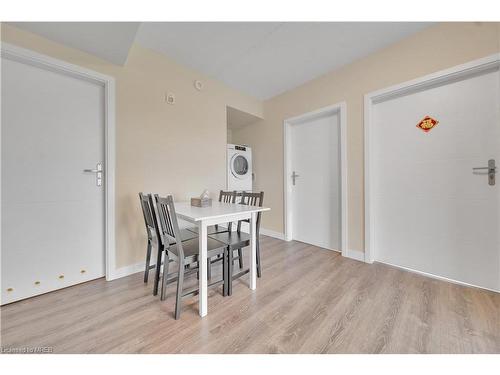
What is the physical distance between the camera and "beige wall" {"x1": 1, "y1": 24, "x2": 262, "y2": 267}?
1.83 metres

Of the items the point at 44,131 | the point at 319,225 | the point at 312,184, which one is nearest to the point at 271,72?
the point at 312,184

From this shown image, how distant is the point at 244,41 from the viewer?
6.30ft

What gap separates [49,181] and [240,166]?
221cm

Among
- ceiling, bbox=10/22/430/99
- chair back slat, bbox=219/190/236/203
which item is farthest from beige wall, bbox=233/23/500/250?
chair back slat, bbox=219/190/236/203

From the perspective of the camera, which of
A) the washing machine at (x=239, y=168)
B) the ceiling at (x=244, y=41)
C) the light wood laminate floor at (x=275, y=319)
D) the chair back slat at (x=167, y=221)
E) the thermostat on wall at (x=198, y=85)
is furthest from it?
the washing machine at (x=239, y=168)

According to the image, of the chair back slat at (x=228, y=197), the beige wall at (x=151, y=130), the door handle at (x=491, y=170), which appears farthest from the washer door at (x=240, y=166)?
the door handle at (x=491, y=170)

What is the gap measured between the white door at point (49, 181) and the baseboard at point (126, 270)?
0.49 feet

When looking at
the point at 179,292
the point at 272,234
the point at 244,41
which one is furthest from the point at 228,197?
the point at 244,41

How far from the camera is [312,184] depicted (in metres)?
2.77

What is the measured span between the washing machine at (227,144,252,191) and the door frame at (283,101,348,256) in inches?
24.9

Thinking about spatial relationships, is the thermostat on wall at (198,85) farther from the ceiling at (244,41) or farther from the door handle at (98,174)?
the door handle at (98,174)

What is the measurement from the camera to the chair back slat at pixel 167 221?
4.03 feet

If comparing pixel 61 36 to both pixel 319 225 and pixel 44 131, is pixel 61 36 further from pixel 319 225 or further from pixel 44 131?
pixel 319 225

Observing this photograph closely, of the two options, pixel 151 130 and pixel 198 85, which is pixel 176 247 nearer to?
pixel 151 130
